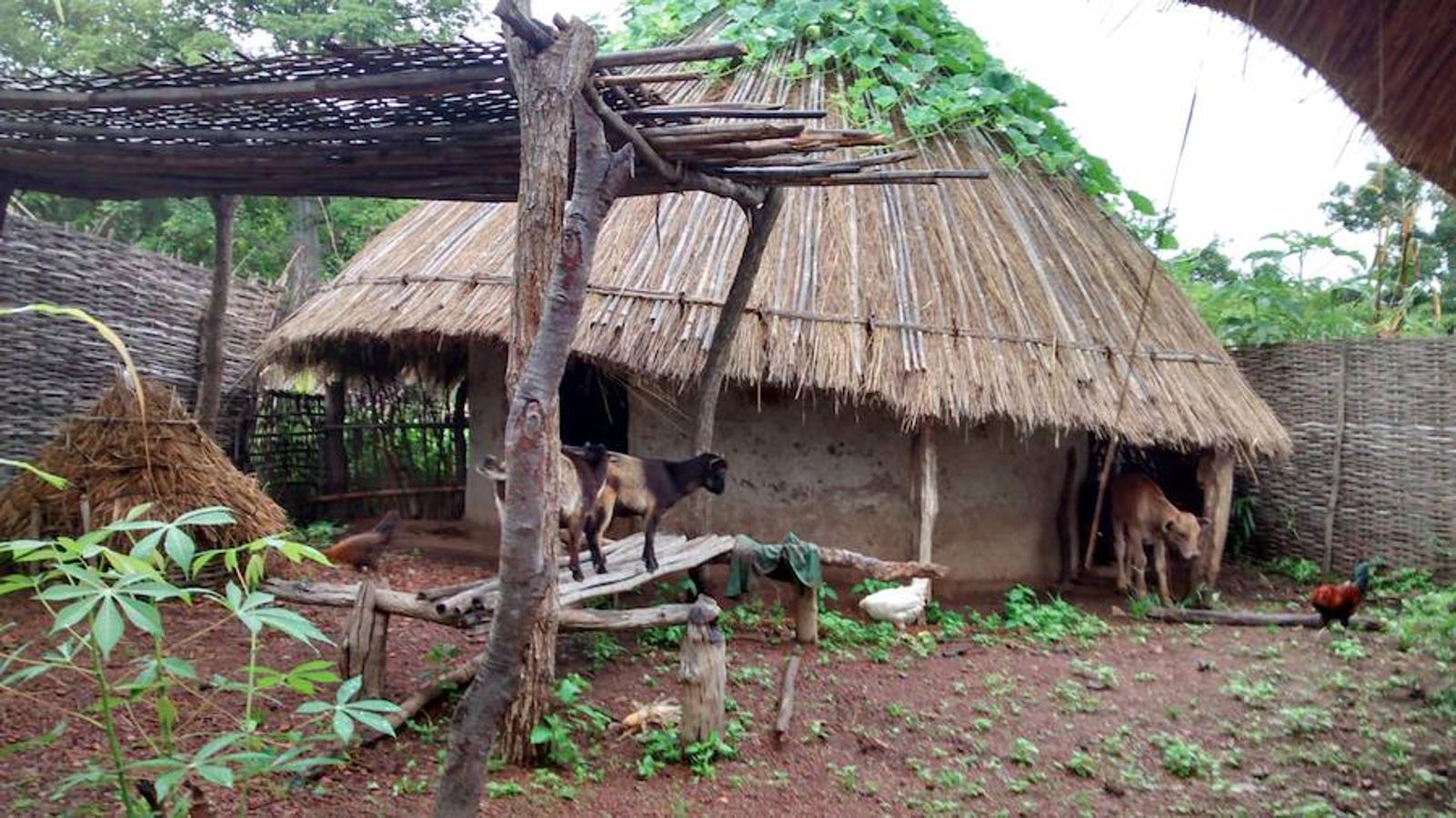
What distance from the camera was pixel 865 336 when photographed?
734 cm

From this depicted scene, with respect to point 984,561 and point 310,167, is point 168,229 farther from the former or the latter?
point 984,561

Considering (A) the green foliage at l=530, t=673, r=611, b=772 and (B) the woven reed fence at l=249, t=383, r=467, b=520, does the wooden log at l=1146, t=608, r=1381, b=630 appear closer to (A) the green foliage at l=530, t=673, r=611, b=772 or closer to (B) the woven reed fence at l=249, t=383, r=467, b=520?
(A) the green foliage at l=530, t=673, r=611, b=772

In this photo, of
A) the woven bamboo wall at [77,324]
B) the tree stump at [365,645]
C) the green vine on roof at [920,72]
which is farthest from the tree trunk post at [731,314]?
the woven bamboo wall at [77,324]

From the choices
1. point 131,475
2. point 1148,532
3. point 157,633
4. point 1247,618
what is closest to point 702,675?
point 157,633

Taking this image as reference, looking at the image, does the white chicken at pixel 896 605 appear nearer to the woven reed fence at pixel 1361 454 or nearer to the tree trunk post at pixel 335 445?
the woven reed fence at pixel 1361 454

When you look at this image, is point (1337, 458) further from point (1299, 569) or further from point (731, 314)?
point (731, 314)

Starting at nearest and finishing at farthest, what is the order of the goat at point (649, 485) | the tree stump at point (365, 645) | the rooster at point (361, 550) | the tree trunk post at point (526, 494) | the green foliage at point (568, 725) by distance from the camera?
the tree trunk post at point (526, 494), the green foliage at point (568, 725), the tree stump at point (365, 645), the goat at point (649, 485), the rooster at point (361, 550)

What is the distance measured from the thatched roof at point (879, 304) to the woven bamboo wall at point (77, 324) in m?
1.00

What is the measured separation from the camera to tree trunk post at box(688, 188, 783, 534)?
6.04 m

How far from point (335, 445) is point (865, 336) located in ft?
20.0

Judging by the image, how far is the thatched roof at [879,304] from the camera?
717 cm

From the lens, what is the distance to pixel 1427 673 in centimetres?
598

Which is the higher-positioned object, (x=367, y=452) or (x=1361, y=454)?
(x=1361, y=454)

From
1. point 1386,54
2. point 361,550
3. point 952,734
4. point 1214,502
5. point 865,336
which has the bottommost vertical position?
point 952,734
